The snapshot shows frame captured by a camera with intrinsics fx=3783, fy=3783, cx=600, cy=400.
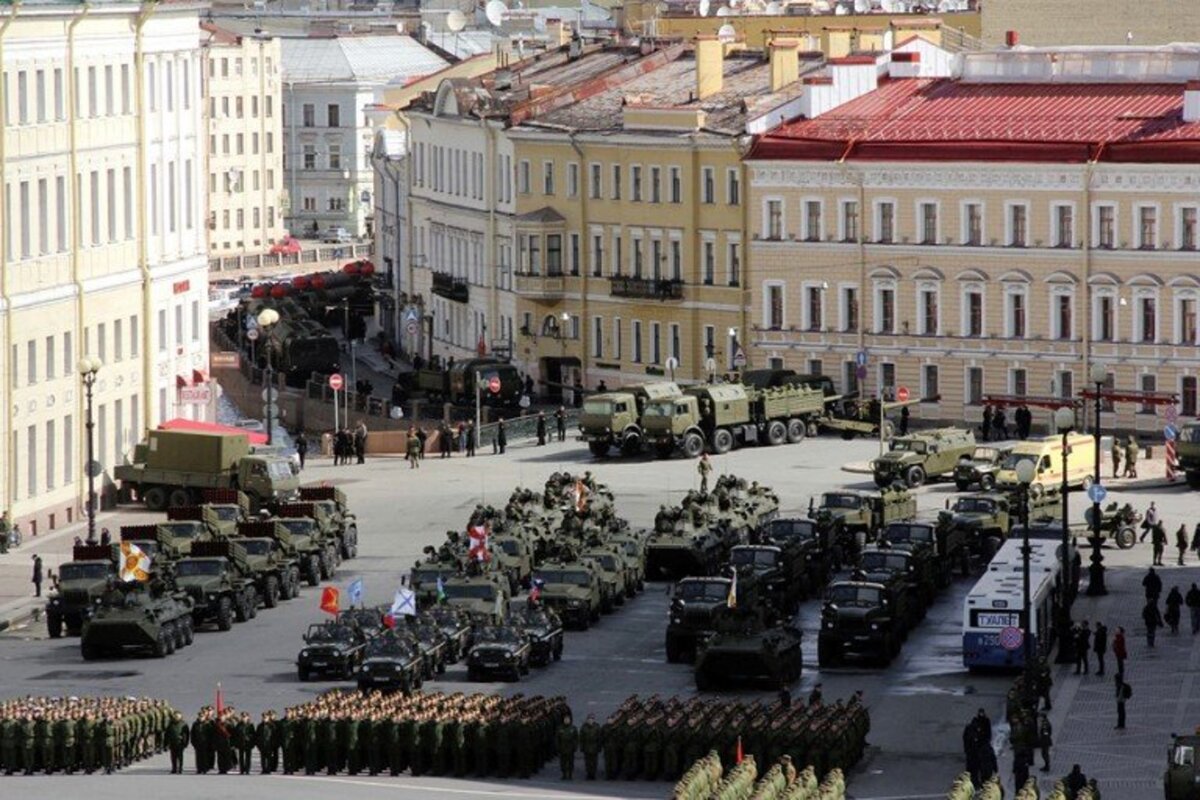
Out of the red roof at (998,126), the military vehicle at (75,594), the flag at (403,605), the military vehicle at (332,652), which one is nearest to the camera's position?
the military vehicle at (332,652)

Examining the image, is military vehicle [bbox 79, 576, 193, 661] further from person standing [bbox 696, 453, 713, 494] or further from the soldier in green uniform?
person standing [bbox 696, 453, 713, 494]

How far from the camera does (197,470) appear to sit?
312 feet

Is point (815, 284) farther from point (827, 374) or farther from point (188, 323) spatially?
point (188, 323)

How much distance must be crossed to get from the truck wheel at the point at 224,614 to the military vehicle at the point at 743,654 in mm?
11495

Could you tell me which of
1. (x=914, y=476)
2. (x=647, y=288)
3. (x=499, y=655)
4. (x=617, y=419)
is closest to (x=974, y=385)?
(x=617, y=419)

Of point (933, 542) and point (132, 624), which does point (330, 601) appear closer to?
point (132, 624)

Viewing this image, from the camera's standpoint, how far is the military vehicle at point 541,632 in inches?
2810

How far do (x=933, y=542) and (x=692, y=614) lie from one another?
9609 mm

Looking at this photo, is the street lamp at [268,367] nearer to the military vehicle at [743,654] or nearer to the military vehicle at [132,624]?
the military vehicle at [132,624]

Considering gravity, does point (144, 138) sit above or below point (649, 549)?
above

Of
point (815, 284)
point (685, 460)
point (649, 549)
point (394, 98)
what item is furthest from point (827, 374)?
point (394, 98)

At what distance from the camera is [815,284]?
374 ft

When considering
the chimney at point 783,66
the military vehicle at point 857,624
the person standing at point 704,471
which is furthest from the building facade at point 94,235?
the military vehicle at point 857,624

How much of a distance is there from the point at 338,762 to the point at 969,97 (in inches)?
2268
